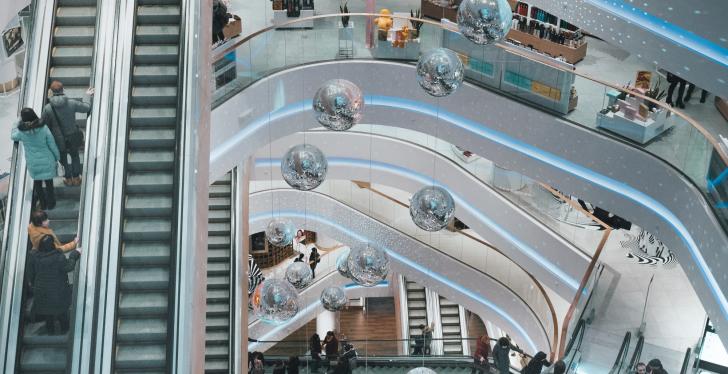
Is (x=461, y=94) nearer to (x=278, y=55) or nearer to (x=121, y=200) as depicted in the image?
(x=278, y=55)

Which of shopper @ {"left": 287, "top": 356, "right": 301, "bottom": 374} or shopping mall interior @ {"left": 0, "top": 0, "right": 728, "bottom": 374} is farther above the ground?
shopping mall interior @ {"left": 0, "top": 0, "right": 728, "bottom": 374}

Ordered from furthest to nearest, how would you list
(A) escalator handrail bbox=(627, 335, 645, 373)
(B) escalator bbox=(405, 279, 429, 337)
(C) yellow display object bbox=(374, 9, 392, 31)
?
(B) escalator bbox=(405, 279, 429, 337)
(C) yellow display object bbox=(374, 9, 392, 31)
(A) escalator handrail bbox=(627, 335, 645, 373)

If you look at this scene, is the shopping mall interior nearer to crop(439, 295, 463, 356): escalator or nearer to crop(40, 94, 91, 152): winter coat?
crop(40, 94, 91, 152): winter coat

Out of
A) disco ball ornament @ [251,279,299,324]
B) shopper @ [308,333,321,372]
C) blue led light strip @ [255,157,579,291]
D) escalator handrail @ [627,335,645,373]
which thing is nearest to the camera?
escalator handrail @ [627,335,645,373]

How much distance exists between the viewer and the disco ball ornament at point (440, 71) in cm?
1214

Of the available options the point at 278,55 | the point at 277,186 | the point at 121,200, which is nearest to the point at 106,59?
the point at 121,200

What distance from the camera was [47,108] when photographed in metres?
10.5

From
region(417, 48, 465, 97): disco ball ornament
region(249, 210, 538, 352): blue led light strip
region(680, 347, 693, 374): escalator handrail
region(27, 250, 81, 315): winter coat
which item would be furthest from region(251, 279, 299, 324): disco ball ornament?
region(249, 210, 538, 352): blue led light strip

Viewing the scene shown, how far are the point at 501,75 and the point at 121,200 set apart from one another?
290 inches

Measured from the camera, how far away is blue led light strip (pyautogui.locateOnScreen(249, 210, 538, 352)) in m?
20.8

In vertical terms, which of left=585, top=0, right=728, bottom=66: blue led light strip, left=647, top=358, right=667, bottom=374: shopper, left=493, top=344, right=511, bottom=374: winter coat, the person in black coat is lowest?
left=493, top=344, right=511, bottom=374: winter coat

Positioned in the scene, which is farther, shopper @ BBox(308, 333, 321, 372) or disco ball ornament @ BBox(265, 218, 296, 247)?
disco ball ornament @ BBox(265, 218, 296, 247)

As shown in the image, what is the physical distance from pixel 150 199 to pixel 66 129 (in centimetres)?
118

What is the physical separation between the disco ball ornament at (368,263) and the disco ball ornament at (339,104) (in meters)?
2.37
